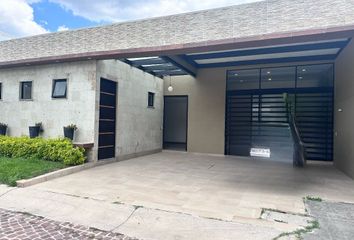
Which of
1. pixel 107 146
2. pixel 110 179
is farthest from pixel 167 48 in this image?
pixel 107 146

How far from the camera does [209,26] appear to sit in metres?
9.08

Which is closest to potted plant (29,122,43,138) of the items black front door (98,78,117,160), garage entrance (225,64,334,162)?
black front door (98,78,117,160)

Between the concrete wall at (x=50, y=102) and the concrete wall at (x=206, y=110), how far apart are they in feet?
17.9

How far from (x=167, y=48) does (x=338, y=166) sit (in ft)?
23.9

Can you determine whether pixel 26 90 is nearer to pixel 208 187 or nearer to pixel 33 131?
pixel 33 131

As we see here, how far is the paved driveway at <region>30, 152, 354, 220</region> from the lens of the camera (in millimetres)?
4617

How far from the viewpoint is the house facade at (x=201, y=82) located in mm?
8133

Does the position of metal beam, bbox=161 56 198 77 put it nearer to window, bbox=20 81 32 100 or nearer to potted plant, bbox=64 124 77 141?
potted plant, bbox=64 124 77 141

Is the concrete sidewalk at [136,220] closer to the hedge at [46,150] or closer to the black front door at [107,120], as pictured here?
the hedge at [46,150]

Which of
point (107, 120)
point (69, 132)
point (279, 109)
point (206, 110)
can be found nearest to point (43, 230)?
point (69, 132)

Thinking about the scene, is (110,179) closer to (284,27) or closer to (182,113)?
(284,27)

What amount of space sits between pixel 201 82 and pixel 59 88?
637 centimetres

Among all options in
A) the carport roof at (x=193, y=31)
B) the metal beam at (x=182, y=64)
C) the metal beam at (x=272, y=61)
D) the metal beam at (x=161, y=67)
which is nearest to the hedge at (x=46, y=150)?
→ the carport roof at (x=193, y=31)

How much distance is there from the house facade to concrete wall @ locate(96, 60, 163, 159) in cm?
A: 4
